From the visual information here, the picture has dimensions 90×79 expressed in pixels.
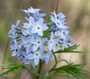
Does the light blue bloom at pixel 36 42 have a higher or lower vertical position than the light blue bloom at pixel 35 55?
higher

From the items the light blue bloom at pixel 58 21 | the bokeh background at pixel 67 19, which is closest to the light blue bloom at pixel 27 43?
the light blue bloom at pixel 58 21

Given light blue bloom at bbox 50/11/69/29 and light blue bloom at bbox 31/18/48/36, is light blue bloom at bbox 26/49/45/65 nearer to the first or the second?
light blue bloom at bbox 31/18/48/36

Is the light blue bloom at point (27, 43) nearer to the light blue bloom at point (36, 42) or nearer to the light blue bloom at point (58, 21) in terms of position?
the light blue bloom at point (36, 42)

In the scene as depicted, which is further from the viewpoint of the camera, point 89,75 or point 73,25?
point 73,25

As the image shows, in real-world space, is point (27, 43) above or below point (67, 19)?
below

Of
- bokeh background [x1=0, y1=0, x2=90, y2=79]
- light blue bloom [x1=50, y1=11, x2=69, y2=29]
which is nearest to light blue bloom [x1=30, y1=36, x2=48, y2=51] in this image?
light blue bloom [x1=50, y1=11, x2=69, y2=29]

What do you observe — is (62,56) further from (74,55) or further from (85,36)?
(85,36)

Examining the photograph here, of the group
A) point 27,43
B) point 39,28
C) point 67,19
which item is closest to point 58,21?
point 39,28

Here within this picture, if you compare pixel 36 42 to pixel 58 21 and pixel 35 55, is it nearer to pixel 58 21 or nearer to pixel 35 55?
pixel 35 55

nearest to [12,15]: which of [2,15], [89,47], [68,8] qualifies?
[2,15]

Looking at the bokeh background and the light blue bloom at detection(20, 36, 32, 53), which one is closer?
the light blue bloom at detection(20, 36, 32, 53)

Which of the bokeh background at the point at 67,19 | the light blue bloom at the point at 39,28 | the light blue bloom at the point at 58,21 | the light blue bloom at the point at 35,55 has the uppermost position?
the bokeh background at the point at 67,19
